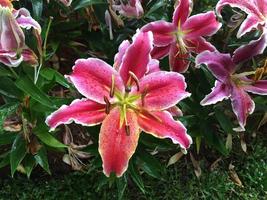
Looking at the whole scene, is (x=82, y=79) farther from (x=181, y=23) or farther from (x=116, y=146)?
(x=181, y=23)

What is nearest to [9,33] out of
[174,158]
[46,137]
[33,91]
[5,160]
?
[33,91]

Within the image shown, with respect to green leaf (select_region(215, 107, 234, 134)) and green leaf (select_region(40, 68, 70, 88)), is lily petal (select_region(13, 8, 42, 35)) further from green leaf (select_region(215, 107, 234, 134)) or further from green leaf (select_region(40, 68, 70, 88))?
green leaf (select_region(215, 107, 234, 134))

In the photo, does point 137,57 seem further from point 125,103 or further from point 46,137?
point 46,137

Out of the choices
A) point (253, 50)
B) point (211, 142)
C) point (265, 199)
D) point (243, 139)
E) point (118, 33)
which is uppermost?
point (253, 50)

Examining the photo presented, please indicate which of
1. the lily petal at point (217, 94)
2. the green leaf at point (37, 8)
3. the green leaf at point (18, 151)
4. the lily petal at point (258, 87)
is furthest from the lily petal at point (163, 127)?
the green leaf at point (37, 8)

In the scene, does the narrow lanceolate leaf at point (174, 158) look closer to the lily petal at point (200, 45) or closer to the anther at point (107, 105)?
the lily petal at point (200, 45)

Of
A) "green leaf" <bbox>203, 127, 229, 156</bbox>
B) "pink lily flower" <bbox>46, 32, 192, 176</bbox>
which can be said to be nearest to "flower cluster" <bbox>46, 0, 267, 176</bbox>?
"pink lily flower" <bbox>46, 32, 192, 176</bbox>

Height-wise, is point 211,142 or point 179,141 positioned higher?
point 179,141

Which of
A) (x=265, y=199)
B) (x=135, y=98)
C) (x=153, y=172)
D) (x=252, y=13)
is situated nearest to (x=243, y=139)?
(x=265, y=199)
